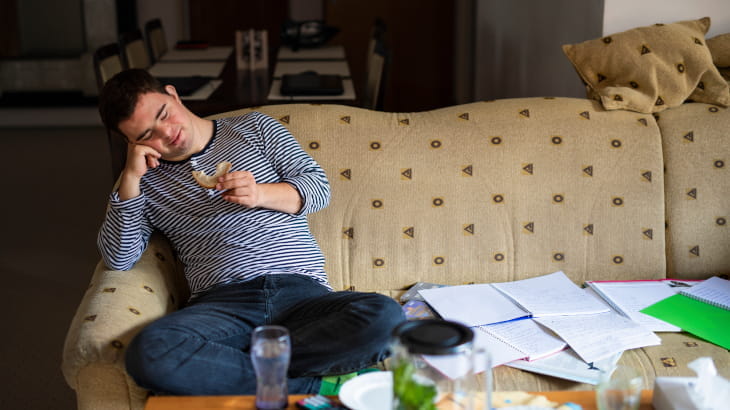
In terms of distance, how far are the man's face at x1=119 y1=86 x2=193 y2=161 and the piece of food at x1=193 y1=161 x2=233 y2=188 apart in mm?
89

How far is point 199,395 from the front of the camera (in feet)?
5.04

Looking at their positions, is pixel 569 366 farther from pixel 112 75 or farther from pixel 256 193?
pixel 112 75

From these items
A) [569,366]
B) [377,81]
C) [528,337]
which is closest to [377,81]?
[377,81]

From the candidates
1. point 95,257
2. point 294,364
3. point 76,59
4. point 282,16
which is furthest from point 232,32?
point 294,364

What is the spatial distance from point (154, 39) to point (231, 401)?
3938 mm

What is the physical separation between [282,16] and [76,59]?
1747 millimetres

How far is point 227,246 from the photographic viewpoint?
1914 millimetres

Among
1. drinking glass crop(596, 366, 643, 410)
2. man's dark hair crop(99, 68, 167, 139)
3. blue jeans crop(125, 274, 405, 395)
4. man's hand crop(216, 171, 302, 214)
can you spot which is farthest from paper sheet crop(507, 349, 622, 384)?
man's dark hair crop(99, 68, 167, 139)

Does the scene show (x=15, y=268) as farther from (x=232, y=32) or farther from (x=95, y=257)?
(x=232, y=32)

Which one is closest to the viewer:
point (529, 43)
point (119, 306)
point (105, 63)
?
point (119, 306)

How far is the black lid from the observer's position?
1148 millimetres

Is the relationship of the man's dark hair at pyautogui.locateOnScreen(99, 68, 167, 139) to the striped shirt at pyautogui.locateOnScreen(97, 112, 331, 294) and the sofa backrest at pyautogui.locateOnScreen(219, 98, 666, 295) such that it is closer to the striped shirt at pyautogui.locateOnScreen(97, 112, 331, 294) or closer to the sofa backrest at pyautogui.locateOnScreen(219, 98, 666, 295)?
the striped shirt at pyautogui.locateOnScreen(97, 112, 331, 294)

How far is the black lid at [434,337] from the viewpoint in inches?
45.2

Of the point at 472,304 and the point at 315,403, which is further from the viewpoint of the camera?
the point at 472,304
